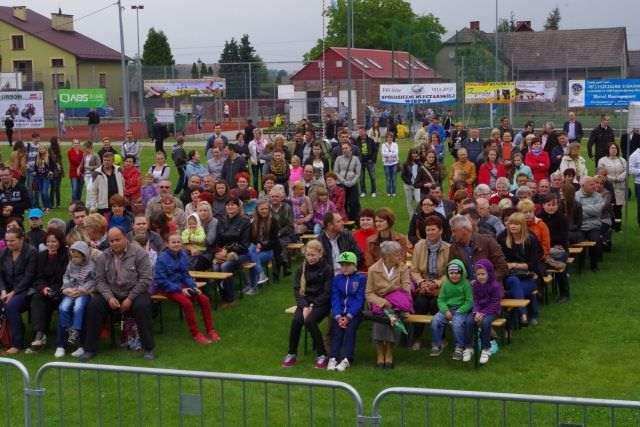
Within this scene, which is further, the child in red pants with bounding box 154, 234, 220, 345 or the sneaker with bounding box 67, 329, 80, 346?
the child in red pants with bounding box 154, 234, 220, 345

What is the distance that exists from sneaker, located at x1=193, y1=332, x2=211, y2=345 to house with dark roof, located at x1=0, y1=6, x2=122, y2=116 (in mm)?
66624

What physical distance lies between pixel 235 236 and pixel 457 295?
4114 millimetres

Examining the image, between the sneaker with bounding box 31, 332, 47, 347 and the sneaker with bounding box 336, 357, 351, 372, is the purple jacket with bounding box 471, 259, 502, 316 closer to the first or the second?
the sneaker with bounding box 336, 357, 351, 372

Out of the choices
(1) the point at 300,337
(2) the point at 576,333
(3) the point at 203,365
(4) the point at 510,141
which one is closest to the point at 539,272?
(2) the point at 576,333

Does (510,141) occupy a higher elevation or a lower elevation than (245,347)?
higher

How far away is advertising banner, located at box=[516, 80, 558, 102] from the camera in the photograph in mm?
41656

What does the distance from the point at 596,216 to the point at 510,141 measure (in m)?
5.73

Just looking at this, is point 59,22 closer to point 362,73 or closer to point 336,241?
point 362,73

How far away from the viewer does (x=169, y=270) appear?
36.2 feet

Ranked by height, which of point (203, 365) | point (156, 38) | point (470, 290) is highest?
point (156, 38)

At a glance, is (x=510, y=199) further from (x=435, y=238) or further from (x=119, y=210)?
(x=119, y=210)

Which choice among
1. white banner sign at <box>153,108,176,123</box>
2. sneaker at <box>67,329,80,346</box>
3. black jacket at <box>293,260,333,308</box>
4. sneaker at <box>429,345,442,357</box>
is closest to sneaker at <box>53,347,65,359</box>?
sneaker at <box>67,329,80,346</box>

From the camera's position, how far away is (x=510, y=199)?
13.7 metres

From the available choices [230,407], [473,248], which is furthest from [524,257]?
[230,407]
